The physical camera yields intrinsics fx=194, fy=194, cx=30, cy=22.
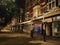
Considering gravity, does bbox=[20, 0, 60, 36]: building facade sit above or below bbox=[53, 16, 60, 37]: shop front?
above

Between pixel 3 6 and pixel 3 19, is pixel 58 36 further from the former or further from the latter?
pixel 3 19

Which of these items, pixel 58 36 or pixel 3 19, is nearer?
pixel 58 36

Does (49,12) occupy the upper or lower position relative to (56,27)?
upper

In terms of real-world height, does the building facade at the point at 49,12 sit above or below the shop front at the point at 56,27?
above

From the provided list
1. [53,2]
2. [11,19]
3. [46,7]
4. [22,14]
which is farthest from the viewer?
[11,19]

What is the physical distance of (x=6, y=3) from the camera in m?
67.9

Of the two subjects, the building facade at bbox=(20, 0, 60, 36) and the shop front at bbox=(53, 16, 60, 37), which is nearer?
the building facade at bbox=(20, 0, 60, 36)

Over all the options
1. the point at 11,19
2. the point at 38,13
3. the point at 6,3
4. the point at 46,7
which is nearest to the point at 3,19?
the point at 11,19

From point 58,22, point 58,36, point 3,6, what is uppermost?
point 3,6

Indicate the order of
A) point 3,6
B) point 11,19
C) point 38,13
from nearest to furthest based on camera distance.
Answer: point 38,13
point 3,6
point 11,19

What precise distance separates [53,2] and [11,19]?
143ft

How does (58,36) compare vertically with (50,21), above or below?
below

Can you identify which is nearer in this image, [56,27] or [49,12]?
[56,27]

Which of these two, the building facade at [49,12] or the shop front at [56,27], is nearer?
the building facade at [49,12]
